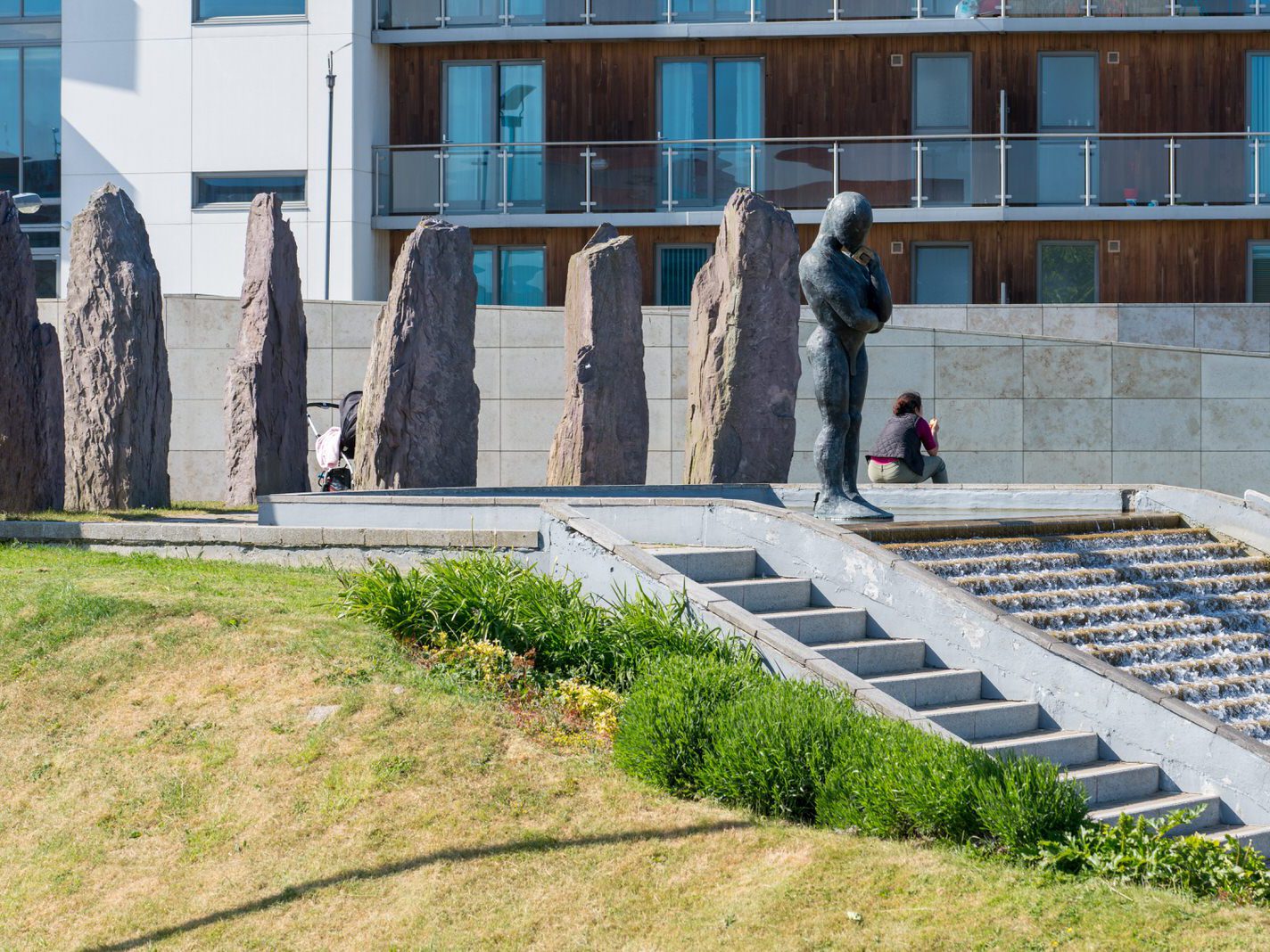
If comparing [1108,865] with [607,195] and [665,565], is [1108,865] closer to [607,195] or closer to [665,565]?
[665,565]

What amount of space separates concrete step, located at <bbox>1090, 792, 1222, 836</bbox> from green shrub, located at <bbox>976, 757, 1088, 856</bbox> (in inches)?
29.6

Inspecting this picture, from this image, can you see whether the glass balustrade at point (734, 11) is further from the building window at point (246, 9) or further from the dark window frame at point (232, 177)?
the dark window frame at point (232, 177)

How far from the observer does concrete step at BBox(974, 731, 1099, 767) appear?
9359 millimetres

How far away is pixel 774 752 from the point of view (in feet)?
28.2

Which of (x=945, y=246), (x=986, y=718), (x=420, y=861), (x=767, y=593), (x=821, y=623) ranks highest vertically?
(x=945, y=246)

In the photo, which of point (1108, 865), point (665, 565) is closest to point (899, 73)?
point (665, 565)

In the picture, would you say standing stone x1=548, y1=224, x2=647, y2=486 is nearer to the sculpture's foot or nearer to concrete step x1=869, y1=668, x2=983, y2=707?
the sculpture's foot

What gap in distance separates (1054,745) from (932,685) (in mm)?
828

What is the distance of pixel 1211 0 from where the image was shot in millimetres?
27953

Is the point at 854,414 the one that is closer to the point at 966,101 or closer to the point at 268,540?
the point at 268,540

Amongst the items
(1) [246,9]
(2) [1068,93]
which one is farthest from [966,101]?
(1) [246,9]

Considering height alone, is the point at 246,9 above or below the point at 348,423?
above

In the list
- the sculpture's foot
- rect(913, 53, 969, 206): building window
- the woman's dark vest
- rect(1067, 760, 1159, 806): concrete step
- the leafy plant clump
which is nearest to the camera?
the leafy plant clump

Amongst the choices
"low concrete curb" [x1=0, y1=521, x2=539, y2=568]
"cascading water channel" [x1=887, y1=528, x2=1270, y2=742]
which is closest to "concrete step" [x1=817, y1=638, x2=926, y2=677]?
"cascading water channel" [x1=887, y1=528, x2=1270, y2=742]
